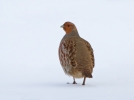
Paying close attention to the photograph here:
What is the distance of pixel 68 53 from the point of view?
8.02m

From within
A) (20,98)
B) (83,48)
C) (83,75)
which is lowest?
(20,98)

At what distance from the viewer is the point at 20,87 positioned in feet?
24.0

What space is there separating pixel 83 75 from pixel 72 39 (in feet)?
2.49

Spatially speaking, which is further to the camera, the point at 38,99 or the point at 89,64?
the point at 89,64

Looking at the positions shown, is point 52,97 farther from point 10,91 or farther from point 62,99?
point 10,91

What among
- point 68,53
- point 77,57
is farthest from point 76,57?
point 68,53

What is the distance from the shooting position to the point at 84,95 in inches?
248

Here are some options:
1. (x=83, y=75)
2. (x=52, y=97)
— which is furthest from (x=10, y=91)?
(x=83, y=75)

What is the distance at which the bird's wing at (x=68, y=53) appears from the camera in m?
7.97

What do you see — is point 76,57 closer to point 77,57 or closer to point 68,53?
point 77,57

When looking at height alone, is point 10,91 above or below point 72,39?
below

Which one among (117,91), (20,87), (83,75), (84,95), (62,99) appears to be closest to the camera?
(62,99)

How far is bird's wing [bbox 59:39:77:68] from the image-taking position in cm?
797

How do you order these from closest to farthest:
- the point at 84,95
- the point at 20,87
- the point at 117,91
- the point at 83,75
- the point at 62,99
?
the point at 62,99, the point at 84,95, the point at 117,91, the point at 20,87, the point at 83,75
